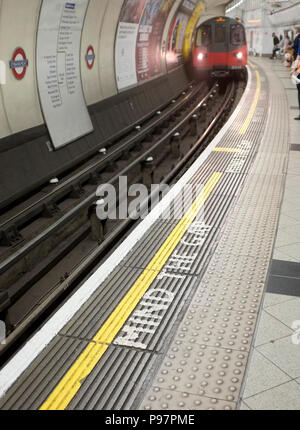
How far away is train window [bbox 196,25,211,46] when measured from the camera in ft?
65.6

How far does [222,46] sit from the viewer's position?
19.9 metres

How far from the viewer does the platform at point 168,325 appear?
2.56 m

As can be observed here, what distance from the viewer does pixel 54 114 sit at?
26.8 feet

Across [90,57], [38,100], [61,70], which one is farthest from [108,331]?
[90,57]

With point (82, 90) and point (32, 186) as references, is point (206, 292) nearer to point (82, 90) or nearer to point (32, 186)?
point (32, 186)

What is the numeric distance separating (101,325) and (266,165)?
431cm

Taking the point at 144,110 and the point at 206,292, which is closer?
the point at 206,292

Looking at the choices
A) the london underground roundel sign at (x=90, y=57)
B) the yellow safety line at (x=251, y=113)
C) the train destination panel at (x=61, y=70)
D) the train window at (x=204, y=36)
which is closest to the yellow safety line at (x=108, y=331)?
the train destination panel at (x=61, y=70)

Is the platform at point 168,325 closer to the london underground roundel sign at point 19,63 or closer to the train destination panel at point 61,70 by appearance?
Answer: the london underground roundel sign at point 19,63

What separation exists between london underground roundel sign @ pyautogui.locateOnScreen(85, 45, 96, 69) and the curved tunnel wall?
0.11 metres

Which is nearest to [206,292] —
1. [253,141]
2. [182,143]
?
[253,141]

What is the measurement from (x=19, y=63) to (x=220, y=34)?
15.0 m

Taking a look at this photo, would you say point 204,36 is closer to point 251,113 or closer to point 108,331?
point 251,113

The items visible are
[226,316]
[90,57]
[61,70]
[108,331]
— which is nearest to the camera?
[108,331]
